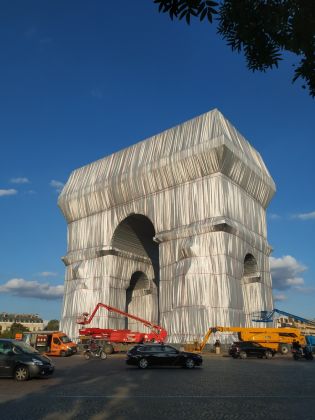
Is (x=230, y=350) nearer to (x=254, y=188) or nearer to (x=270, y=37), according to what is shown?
(x=254, y=188)

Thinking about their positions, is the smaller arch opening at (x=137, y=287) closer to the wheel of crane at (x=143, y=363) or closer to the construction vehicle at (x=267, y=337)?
the construction vehicle at (x=267, y=337)

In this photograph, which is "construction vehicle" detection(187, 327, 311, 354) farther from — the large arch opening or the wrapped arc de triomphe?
the large arch opening

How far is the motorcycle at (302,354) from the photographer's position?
2906 cm

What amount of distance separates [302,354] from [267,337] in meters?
4.34

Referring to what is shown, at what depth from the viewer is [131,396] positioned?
1077 cm

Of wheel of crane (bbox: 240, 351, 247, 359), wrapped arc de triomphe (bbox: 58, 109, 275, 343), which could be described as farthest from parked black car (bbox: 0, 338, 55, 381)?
wrapped arc de triomphe (bbox: 58, 109, 275, 343)

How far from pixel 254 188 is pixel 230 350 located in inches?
654

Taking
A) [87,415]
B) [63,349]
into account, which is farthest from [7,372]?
[63,349]

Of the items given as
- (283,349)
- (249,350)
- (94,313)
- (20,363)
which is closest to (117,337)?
(94,313)

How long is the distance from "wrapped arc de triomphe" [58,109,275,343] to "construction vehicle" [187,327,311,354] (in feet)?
3.24

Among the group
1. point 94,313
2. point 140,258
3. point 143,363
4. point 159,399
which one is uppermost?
point 140,258

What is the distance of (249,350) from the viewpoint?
30141 mm

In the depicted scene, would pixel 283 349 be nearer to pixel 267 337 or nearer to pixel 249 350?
pixel 267 337

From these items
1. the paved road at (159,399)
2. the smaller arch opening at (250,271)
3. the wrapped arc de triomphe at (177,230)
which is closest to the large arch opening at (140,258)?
the wrapped arc de triomphe at (177,230)
